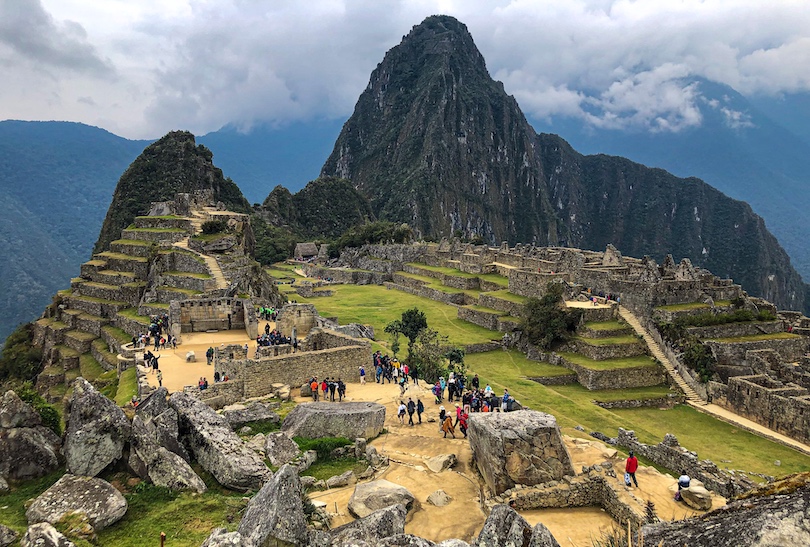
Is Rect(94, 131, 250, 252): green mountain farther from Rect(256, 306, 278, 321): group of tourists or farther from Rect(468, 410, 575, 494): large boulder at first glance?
Rect(468, 410, 575, 494): large boulder

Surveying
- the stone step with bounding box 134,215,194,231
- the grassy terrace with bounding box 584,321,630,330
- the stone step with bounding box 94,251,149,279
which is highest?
the stone step with bounding box 134,215,194,231

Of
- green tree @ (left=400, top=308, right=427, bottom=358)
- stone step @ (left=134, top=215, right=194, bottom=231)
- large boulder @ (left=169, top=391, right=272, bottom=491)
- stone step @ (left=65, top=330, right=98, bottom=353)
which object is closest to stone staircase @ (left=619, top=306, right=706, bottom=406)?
green tree @ (left=400, top=308, right=427, bottom=358)

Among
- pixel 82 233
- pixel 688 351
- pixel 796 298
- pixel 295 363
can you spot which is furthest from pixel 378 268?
pixel 796 298

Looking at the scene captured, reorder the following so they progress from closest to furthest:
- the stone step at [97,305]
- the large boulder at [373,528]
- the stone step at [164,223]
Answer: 1. the large boulder at [373,528]
2. the stone step at [97,305]
3. the stone step at [164,223]

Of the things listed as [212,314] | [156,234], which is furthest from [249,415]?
[156,234]

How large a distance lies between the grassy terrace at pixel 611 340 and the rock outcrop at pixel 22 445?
25799 millimetres

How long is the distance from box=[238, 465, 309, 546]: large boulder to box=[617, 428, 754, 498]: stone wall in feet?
33.1

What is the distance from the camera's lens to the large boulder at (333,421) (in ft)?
34.3

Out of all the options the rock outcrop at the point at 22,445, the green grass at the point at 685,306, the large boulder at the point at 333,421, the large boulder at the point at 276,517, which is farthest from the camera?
the green grass at the point at 685,306

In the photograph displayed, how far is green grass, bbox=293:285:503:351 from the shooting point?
109 feet

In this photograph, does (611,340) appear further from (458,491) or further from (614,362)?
(458,491)

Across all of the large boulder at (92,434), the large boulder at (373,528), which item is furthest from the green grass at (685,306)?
the large boulder at (92,434)

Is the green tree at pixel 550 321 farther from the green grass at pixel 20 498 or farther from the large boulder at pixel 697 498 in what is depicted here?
the green grass at pixel 20 498

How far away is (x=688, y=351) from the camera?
26594 mm
